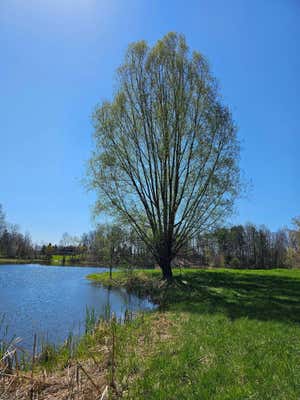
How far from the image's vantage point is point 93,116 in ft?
55.3

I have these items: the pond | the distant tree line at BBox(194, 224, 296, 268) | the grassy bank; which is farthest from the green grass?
the distant tree line at BBox(194, 224, 296, 268)

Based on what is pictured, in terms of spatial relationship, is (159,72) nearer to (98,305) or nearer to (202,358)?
(98,305)

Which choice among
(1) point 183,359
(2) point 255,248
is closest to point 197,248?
(1) point 183,359

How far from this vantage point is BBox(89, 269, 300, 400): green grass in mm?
3461

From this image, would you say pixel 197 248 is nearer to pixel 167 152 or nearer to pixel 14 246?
pixel 167 152

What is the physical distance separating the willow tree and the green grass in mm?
7288

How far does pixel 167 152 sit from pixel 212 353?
1209 centimetres

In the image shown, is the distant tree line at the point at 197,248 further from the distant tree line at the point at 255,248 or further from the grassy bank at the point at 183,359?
the grassy bank at the point at 183,359

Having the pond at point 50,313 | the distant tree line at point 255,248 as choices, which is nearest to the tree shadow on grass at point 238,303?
the pond at point 50,313

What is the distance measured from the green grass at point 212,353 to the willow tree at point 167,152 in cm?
729

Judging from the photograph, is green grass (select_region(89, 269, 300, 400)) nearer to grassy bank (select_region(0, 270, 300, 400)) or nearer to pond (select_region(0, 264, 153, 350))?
grassy bank (select_region(0, 270, 300, 400))

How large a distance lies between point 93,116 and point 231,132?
8339 millimetres

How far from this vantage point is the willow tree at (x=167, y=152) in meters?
15.7

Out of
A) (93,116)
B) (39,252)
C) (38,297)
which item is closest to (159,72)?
(93,116)
